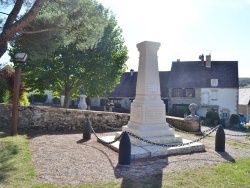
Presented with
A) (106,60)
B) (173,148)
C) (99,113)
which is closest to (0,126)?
(99,113)

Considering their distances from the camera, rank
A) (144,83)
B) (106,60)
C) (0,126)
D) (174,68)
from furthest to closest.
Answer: (174,68) < (106,60) < (0,126) < (144,83)

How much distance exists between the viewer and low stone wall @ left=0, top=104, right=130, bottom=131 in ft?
33.5

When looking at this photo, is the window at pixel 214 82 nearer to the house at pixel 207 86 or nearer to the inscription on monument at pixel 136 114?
the house at pixel 207 86

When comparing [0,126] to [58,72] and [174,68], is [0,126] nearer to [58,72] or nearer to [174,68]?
[58,72]

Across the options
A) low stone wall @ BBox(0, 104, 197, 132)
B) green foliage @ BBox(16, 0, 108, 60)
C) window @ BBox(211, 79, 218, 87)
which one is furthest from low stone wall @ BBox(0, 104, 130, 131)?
window @ BBox(211, 79, 218, 87)

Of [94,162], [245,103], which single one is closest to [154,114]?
[94,162]

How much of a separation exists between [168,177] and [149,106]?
10.8 ft

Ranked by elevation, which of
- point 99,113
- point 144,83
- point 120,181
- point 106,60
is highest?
point 106,60

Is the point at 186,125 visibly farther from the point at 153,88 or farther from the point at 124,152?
the point at 124,152

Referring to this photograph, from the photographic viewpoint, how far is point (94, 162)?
5730 mm

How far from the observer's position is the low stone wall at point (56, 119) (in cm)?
1023

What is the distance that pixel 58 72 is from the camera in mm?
18094

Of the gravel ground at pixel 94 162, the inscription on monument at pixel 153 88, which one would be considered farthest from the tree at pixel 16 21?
the inscription on monument at pixel 153 88

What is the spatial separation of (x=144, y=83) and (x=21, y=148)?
4380mm
